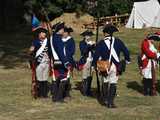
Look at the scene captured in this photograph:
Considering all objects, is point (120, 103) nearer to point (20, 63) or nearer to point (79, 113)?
point (79, 113)

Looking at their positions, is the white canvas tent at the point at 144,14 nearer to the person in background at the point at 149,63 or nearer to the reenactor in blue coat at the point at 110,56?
the person in background at the point at 149,63

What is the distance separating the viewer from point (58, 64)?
587 inches

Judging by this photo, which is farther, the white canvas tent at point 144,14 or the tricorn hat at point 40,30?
the white canvas tent at point 144,14

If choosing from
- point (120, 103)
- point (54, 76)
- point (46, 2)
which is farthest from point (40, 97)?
point (46, 2)

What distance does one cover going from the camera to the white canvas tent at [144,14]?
49031 millimetres

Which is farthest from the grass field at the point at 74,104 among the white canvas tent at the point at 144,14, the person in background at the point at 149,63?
the white canvas tent at the point at 144,14

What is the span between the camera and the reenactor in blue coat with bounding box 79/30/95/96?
1609cm

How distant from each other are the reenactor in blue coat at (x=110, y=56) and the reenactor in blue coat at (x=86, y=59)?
1.64 metres

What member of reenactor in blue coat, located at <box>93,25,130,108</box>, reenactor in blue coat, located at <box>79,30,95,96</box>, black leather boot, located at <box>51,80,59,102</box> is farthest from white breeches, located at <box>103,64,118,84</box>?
reenactor in blue coat, located at <box>79,30,95,96</box>

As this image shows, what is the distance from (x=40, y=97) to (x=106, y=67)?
2416 millimetres

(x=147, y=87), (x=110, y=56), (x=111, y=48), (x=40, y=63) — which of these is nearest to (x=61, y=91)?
(x=40, y=63)

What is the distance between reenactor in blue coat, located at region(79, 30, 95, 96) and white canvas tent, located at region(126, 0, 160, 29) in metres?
32.7

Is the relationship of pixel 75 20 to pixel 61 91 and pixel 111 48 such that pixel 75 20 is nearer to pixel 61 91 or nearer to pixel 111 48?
pixel 61 91

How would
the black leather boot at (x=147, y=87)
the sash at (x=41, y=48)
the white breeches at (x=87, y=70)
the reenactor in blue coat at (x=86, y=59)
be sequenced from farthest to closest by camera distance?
the black leather boot at (x=147, y=87), the white breeches at (x=87, y=70), the reenactor in blue coat at (x=86, y=59), the sash at (x=41, y=48)
